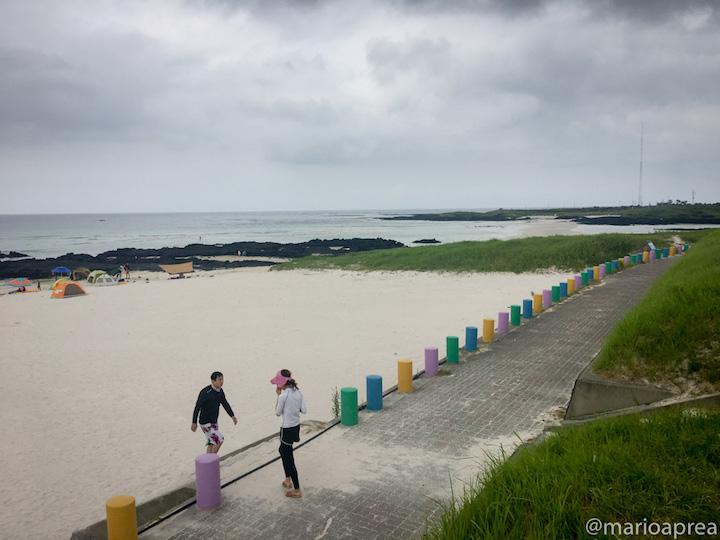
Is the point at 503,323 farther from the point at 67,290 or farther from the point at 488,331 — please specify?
the point at 67,290

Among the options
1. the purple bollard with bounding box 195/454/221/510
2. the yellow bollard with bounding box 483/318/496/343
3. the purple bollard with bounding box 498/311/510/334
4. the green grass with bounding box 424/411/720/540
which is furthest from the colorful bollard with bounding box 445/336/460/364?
the purple bollard with bounding box 195/454/221/510

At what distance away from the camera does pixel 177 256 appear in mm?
54438

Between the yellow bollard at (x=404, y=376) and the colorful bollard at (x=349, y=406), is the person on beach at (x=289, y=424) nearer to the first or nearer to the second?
the colorful bollard at (x=349, y=406)

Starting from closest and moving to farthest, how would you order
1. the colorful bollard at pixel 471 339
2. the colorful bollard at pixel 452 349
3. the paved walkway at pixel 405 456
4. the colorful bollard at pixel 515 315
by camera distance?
the paved walkway at pixel 405 456 < the colorful bollard at pixel 452 349 < the colorful bollard at pixel 471 339 < the colorful bollard at pixel 515 315

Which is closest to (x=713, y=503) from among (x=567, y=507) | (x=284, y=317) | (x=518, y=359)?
(x=567, y=507)

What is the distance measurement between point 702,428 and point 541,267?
2375 cm

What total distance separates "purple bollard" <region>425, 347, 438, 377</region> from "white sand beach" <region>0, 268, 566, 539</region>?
1.05 meters

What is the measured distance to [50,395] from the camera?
11477 millimetres

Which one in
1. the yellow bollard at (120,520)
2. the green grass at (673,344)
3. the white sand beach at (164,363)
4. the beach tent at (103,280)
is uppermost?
the green grass at (673,344)

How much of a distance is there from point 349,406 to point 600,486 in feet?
13.6

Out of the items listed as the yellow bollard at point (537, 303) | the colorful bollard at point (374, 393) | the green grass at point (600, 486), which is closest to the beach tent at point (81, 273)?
the yellow bollard at point (537, 303)

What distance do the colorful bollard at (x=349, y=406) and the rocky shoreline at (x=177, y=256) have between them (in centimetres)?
3880

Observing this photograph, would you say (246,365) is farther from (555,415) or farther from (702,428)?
(702,428)

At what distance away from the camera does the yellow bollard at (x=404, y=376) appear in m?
9.29
